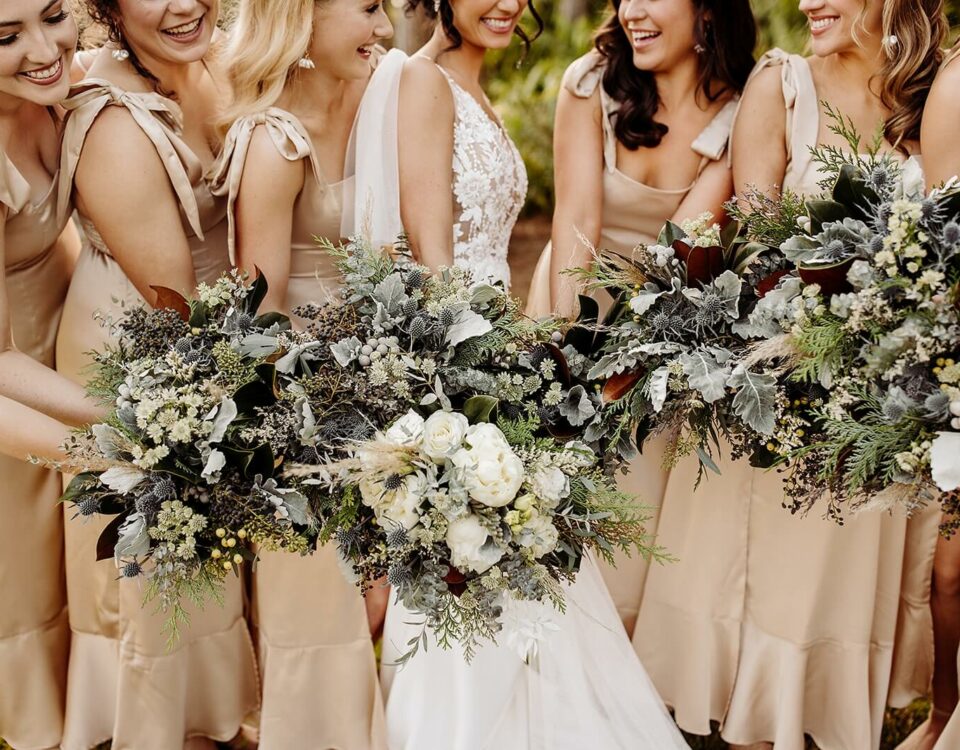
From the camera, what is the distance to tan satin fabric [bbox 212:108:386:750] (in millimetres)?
3281

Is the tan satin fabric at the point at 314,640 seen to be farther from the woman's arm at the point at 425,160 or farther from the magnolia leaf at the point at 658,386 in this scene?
the magnolia leaf at the point at 658,386

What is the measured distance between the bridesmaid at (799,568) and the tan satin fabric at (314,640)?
1.08m

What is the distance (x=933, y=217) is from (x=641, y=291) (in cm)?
69

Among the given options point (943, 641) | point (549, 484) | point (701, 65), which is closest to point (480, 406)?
point (549, 484)

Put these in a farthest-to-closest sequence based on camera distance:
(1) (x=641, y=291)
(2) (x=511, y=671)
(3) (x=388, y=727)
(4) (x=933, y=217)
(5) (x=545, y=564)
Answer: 1. (3) (x=388, y=727)
2. (2) (x=511, y=671)
3. (1) (x=641, y=291)
4. (5) (x=545, y=564)
5. (4) (x=933, y=217)

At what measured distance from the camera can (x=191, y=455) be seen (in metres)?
2.31

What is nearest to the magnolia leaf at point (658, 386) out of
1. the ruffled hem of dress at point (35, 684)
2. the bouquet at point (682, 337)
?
the bouquet at point (682, 337)

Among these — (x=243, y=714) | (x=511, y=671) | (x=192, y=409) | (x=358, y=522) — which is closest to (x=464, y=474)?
(x=358, y=522)

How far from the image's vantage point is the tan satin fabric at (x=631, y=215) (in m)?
3.54

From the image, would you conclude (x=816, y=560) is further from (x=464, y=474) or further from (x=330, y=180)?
(x=330, y=180)

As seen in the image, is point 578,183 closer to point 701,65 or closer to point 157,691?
point 701,65

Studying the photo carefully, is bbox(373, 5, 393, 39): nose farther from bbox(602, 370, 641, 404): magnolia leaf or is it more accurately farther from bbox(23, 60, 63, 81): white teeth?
bbox(602, 370, 641, 404): magnolia leaf

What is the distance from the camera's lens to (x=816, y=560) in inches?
133

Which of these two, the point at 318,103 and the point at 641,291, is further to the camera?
the point at 318,103
